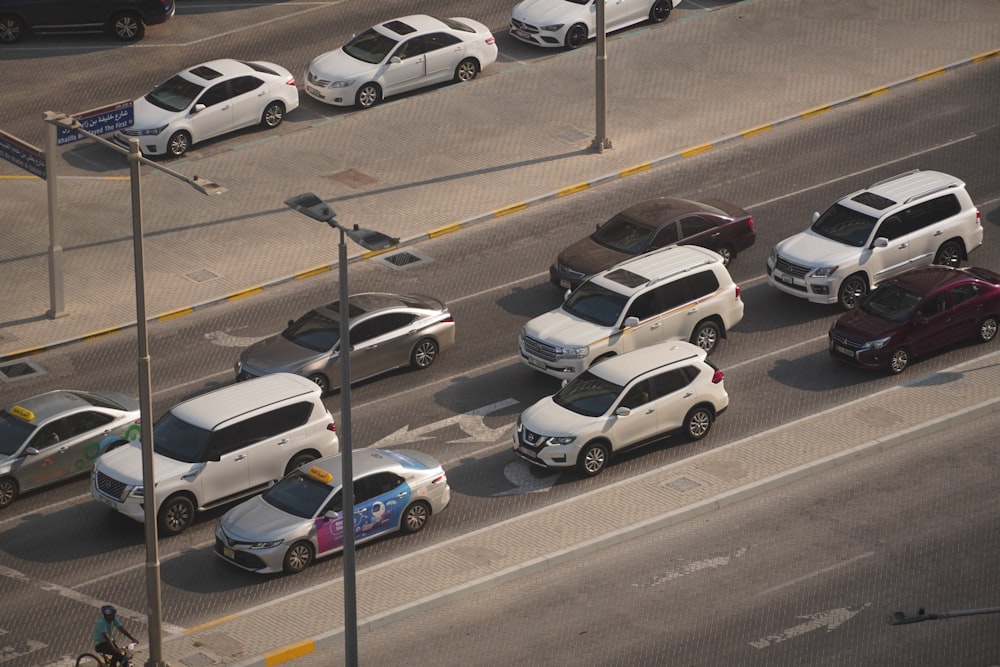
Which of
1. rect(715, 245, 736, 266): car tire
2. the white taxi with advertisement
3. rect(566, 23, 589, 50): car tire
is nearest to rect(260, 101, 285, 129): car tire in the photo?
rect(566, 23, 589, 50): car tire

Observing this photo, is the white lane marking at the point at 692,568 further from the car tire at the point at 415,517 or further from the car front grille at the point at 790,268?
the car front grille at the point at 790,268

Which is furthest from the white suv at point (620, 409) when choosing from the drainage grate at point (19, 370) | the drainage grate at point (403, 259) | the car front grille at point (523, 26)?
the car front grille at point (523, 26)

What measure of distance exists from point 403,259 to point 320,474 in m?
10.1

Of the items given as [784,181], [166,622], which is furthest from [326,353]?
[784,181]

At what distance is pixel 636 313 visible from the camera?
31984mm

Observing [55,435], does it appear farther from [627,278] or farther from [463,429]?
[627,278]

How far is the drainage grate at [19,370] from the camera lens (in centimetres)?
3272

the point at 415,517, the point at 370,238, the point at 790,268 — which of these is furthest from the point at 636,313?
the point at 370,238

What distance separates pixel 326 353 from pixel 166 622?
24.1ft

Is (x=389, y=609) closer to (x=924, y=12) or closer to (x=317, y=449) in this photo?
(x=317, y=449)

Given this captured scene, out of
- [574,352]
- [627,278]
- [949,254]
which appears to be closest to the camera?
[574,352]

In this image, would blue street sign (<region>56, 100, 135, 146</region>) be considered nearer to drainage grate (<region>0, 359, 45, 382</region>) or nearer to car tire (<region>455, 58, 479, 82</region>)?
drainage grate (<region>0, 359, 45, 382</region>)

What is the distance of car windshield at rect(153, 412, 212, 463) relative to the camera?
28.1 metres

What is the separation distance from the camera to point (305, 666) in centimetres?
2433
